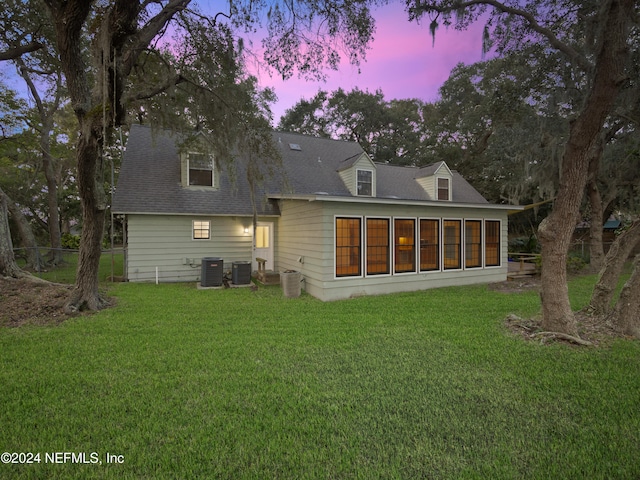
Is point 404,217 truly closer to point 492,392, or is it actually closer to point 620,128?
point 492,392

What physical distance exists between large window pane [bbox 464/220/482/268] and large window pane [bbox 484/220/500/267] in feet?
0.83

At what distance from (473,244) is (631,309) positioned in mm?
5406

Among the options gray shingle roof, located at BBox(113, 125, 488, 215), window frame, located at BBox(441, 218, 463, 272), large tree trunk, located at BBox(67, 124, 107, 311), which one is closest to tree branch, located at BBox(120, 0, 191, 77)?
large tree trunk, located at BBox(67, 124, 107, 311)

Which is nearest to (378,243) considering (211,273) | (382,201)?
(382,201)

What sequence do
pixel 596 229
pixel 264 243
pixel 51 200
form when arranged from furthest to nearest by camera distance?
pixel 51 200 → pixel 596 229 → pixel 264 243

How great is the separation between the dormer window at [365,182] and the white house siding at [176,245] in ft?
14.7

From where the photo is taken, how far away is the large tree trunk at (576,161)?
427 centimetres

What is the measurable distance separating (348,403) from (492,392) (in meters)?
1.43

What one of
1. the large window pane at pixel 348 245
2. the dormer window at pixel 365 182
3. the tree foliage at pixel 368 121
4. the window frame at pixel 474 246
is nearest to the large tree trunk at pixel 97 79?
the large window pane at pixel 348 245

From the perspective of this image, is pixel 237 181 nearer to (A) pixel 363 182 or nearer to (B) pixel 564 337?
(A) pixel 363 182

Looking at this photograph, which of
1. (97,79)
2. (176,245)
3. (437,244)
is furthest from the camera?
(176,245)

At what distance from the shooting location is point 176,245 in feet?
34.1

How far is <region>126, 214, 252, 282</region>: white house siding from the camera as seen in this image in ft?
32.5

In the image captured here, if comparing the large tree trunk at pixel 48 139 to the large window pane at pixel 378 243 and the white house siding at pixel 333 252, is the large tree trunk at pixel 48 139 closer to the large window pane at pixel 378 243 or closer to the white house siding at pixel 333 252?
the white house siding at pixel 333 252
